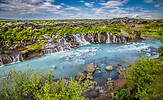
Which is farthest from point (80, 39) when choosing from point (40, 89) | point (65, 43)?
point (40, 89)

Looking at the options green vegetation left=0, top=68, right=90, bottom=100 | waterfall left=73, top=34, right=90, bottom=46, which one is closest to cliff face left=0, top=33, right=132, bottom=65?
waterfall left=73, top=34, right=90, bottom=46

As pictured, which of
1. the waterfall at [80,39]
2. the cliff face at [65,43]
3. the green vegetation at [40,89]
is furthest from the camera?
the waterfall at [80,39]

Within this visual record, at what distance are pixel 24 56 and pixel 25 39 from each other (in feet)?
46.6

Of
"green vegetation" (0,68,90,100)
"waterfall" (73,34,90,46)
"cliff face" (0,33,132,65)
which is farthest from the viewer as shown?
"waterfall" (73,34,90,46)

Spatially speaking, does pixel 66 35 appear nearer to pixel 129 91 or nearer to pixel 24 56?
pixel 24 56

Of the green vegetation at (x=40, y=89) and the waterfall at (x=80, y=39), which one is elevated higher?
the waterfall at (x=80, y=39)

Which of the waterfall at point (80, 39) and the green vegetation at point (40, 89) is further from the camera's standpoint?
the waterfall at point (80, 39)

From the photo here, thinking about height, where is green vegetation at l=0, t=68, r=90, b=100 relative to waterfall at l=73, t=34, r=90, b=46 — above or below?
below

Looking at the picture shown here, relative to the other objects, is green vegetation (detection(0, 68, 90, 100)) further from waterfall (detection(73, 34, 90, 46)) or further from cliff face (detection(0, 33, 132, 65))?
waterfall (detection(73, 34, 90, 46))

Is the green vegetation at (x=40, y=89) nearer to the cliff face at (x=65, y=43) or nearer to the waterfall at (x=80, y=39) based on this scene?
the cliff face at (x=65, y=43)

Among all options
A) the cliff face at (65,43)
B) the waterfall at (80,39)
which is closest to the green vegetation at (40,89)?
the cliff face at (65,43)

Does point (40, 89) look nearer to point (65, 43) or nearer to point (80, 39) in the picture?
point (65, 43)

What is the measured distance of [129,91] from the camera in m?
12.0

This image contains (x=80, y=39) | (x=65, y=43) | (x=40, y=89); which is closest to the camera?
(x=40, y=89)
